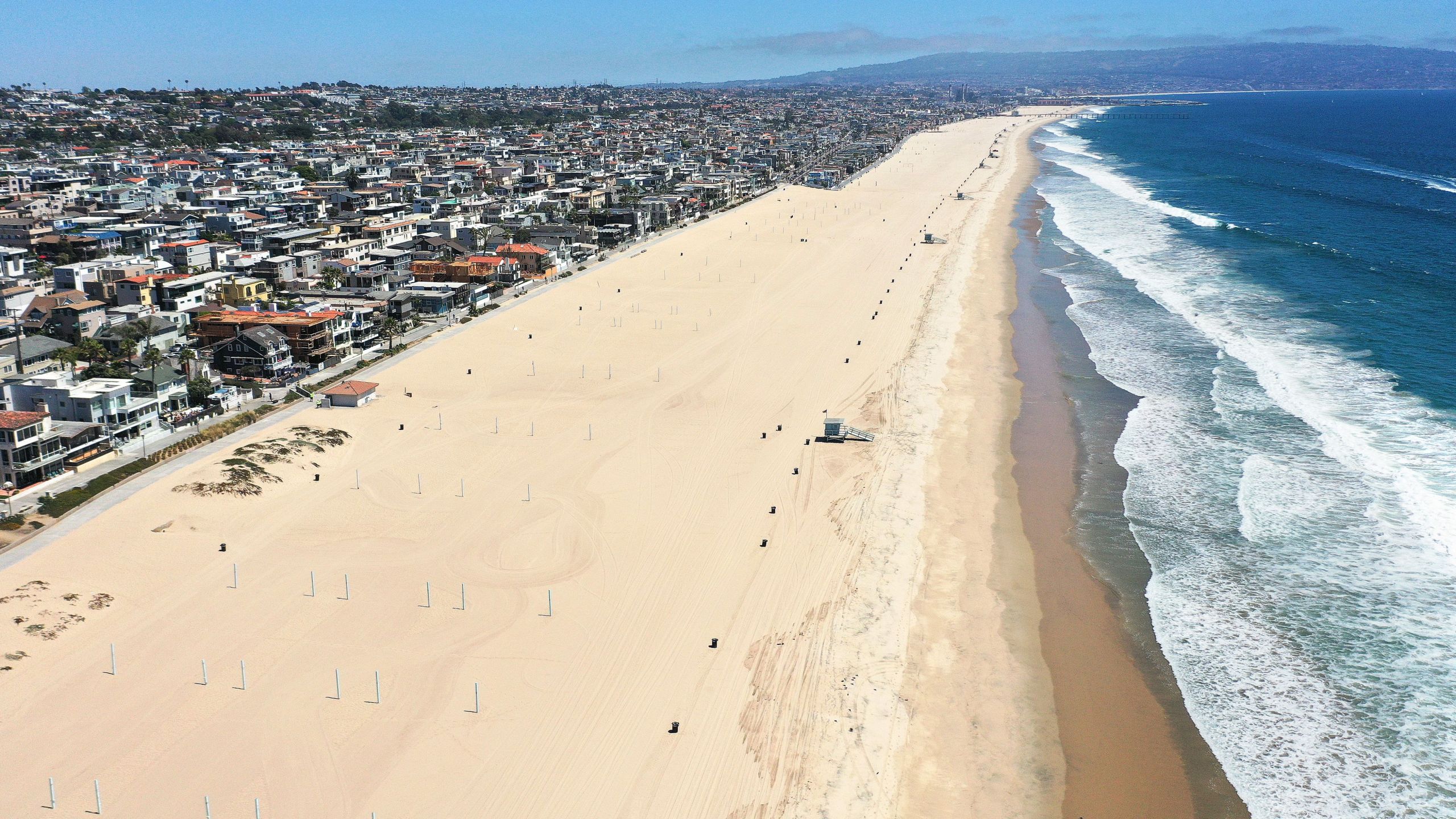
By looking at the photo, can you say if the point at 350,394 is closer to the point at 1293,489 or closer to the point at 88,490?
the point at 88,490

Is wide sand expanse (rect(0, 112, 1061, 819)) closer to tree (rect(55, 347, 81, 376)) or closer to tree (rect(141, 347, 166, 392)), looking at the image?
tree (rect(141, 347, 166, 392))

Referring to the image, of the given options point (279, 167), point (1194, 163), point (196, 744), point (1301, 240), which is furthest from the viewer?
point (1194, 163)

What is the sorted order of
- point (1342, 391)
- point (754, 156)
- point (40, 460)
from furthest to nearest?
point (754, 156) < point (1342, 391) < point (40, 460)

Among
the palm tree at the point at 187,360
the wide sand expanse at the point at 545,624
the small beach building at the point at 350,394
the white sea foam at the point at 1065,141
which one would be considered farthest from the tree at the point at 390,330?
the white sea foam at the point at 1065,141

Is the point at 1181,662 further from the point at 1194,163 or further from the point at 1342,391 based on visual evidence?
the point at 1194,163

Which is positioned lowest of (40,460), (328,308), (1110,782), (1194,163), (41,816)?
(1110,782)

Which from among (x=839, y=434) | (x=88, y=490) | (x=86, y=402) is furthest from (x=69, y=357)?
(x=839, y=434)

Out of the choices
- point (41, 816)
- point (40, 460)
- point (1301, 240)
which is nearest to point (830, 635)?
point (41, 816)

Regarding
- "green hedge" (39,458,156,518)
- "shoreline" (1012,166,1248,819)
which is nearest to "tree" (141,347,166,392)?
"green hedge" (39,458,156,518)
